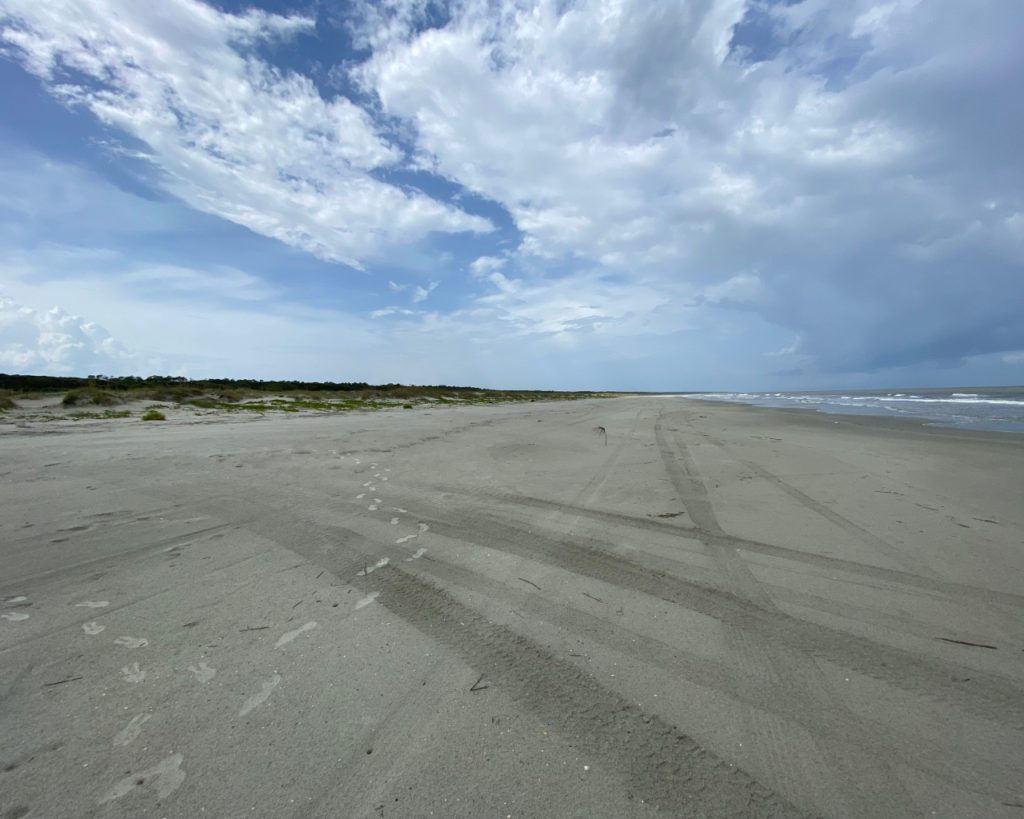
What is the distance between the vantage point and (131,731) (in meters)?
2.02

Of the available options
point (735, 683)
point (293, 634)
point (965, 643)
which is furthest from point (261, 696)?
point (965, 643)

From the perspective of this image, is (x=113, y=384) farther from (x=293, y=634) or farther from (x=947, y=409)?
(x=947, y=409)

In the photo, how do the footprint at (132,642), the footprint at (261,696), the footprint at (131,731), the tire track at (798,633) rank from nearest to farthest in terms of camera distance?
the footprint at (131,731) < the footprint at (261,696) < the tire track at (798,633) < the footprint at (132,642)

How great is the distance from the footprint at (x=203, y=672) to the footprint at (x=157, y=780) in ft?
1.72

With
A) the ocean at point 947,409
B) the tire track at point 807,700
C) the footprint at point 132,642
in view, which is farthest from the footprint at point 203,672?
the ocean at point 947,409

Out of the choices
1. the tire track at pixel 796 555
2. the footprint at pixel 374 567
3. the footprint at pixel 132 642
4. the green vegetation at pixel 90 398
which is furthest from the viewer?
the green vegetation at pixel 90 398

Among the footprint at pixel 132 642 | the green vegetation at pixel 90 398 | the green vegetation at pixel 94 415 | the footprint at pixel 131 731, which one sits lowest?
the footprint at pixel 131 731

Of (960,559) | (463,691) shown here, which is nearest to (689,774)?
(463,691)

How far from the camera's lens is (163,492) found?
5.94 metres

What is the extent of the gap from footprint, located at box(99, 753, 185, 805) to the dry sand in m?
0.01

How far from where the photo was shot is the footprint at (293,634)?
8.89 ft

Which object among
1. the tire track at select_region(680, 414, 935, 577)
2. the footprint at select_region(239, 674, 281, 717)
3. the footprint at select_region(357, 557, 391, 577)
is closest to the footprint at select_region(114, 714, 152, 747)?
the footprint at select_region(239, 674, 281, 717)

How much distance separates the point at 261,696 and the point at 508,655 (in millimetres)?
1305

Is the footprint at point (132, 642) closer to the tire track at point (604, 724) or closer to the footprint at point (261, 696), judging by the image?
the footprint at point (261, 696)
